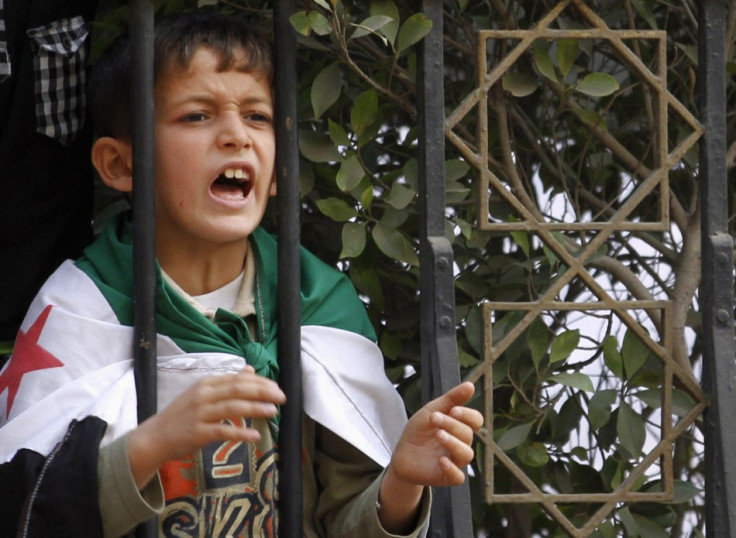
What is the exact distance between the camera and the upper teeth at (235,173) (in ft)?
6.19

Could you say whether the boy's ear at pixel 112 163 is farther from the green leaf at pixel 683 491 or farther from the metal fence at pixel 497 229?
the green leaf at pixel 683 491

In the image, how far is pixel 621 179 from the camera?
2.59 m

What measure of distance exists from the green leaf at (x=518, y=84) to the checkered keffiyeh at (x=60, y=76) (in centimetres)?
65

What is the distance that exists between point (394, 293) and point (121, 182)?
23.3 inches

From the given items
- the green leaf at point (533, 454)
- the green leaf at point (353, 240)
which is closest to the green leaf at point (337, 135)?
the green leaf at point (353, 240)

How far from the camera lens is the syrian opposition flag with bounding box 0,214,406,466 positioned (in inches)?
69.6

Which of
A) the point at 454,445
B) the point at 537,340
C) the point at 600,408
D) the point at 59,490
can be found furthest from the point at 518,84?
the point at 59,490

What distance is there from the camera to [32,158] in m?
2.03

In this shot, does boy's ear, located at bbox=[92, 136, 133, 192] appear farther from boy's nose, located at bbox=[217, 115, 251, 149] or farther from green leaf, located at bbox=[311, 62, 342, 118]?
green leaf, located at bbox=[311, 62, 342, 118]

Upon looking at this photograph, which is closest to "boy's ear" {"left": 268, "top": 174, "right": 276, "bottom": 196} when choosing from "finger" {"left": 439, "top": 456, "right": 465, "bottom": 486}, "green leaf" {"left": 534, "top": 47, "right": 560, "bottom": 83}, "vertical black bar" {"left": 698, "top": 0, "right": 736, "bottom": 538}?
"green leaf" {"left": 534, "top": 47, "right": 560, "bottom": 83}

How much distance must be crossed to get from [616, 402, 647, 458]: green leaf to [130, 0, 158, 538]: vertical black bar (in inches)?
28.4

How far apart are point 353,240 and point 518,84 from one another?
35 centimetres

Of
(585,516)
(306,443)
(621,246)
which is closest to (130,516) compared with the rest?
(306,443)

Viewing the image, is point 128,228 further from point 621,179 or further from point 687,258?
point 621,179
